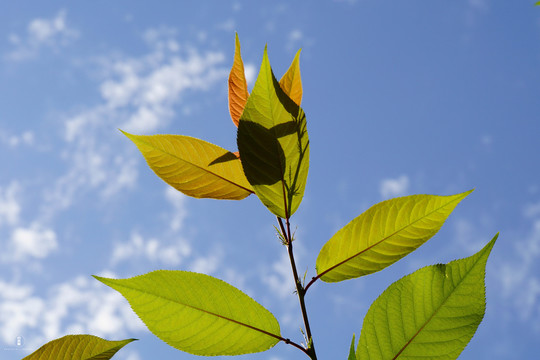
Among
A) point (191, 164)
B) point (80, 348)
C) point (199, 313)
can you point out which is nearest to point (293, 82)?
point (191, 164)

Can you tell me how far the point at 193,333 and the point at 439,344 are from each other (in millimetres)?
461

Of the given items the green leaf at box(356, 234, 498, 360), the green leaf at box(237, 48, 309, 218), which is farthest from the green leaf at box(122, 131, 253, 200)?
the green leaf at box(356, 234, 498, 360)

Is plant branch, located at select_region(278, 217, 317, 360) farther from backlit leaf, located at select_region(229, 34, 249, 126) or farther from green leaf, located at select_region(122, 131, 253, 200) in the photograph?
backlit leaf, located at select_region(229, 34, 249, 126)

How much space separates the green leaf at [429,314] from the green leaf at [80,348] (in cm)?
50

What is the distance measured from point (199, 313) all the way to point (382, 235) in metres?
0.40

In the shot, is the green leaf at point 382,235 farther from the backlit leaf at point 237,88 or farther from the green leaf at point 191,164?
the backlit leaf at point 237,88

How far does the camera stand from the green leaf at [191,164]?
116 centimetres

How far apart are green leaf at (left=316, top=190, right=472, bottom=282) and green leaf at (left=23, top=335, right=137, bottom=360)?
0.46 meters

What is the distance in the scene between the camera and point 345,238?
3.51ft

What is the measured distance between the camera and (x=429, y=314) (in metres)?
0.96

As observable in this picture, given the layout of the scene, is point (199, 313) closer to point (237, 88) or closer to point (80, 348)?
point (80, 348)

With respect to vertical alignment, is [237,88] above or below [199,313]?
above

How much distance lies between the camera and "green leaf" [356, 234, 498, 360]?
0.92 metres

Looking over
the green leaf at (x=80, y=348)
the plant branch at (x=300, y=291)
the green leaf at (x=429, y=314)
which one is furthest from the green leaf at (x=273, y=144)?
the green leaf at (x=80, y=348)
